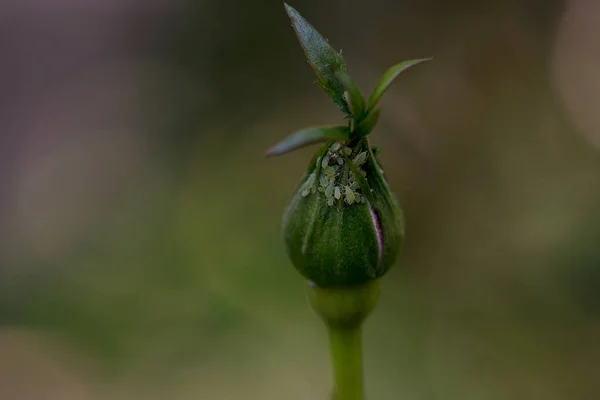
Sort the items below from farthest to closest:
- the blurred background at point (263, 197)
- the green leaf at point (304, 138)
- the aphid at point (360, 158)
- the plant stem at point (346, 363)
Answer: the blurred background at point (263, 197) → the plant stem at point (346, 363) → the aphid at point (360, 158) → the green leaf at point (304, 138)

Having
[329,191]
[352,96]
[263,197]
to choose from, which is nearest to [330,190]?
[329,191]

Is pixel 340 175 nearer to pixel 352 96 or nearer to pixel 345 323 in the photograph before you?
pixel 352 96

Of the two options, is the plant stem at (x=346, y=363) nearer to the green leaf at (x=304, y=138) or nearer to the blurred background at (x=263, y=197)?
the green leaf at (x=304, y=138)

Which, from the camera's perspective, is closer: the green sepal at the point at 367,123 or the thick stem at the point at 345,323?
the green sepal at the point at 367,123

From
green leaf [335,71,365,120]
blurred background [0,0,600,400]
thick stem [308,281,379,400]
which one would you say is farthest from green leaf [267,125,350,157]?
blurred background [0,0,600,400]

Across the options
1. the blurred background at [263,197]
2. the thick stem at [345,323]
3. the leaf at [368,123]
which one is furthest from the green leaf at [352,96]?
the blurred background at [263,197]

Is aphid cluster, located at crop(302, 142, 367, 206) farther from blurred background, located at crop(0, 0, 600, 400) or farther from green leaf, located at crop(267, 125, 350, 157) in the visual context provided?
blurred background, located at crop(0, 0, 600, 400)
